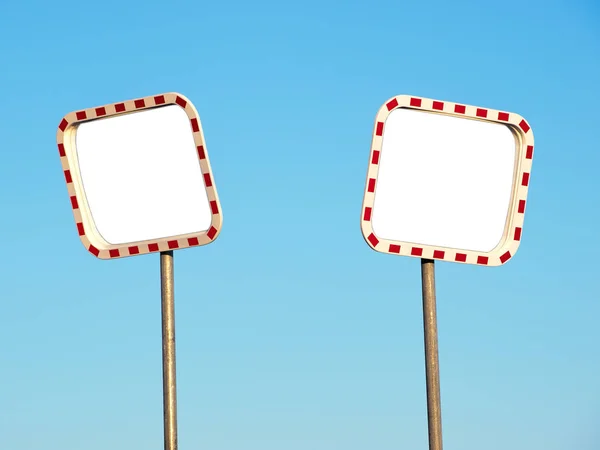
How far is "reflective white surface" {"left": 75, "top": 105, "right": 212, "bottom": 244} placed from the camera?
29.7 ft

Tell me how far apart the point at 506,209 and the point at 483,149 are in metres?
0.60

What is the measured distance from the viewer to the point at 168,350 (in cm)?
902

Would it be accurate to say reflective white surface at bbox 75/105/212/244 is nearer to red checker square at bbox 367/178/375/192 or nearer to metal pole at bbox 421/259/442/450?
red checker square at bbox 367/178/375/192

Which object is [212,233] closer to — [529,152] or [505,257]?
[505,257]

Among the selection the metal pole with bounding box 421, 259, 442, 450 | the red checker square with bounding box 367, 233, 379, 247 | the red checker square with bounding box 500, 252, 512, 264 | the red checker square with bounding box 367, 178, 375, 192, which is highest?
the red checker square with bounding box 367, 178, 375, 192

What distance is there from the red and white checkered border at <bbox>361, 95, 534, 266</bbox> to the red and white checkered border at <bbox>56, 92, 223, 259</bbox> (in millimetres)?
1411

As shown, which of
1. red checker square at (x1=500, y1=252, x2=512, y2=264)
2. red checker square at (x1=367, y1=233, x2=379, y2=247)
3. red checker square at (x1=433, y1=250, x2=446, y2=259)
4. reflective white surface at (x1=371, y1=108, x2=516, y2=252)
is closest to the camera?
red checker square at (x1=367, y1=233, x2=379, y2=247)

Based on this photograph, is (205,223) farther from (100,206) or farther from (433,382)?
(433,382)

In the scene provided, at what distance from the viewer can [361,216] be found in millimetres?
8602

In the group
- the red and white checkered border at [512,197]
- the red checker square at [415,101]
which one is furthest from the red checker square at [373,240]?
the red checker square at [415,101]

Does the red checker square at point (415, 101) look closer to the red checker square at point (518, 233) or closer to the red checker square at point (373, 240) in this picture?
the red checker square at point (373, 240)

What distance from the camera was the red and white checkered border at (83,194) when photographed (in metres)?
8.92

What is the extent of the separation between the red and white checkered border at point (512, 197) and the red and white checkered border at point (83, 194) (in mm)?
1411

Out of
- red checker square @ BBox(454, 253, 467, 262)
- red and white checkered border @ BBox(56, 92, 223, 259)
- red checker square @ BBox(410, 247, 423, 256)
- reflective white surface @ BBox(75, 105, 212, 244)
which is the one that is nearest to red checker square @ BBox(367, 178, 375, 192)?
red checker square @ BBox(410, 247, 423, 256)
